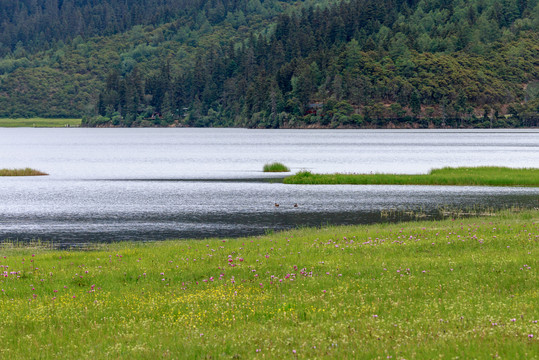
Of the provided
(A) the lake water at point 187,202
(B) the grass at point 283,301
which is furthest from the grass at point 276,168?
(B) the grass at point 283,301

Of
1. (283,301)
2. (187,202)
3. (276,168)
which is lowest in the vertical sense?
(187,202)

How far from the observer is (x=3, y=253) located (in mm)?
37062

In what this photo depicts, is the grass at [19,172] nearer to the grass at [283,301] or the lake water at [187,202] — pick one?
the lake water at [187,202]

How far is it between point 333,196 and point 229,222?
20.4 metres

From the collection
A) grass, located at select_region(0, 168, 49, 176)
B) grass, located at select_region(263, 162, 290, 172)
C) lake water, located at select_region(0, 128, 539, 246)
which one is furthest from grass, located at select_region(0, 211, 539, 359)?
grass, located at select_region(263, 162, 290, 172)

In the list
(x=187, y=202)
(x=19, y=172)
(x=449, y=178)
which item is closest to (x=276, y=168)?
(x=449, y=178)

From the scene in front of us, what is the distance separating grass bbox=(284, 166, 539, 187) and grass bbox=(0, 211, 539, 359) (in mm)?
46260

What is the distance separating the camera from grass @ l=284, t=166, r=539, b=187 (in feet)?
258

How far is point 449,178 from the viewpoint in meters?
81.9

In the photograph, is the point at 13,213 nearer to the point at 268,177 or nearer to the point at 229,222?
the point at 229,222

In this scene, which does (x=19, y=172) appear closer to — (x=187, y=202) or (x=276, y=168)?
(x=276, y=168)

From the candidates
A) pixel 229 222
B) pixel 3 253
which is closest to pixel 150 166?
pixel 229 222

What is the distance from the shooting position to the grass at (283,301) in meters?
17.0

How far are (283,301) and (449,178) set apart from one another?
63.4 meters
